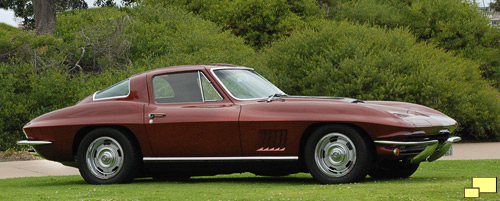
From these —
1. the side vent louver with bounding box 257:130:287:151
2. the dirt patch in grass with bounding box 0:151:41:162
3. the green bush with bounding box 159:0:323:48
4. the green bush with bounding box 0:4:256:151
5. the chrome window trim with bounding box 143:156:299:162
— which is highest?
the green bush with bounding box 159:0:323:48

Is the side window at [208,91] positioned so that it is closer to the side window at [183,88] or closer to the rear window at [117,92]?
the side window at [183,88]

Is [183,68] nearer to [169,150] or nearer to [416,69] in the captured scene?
[169,150]

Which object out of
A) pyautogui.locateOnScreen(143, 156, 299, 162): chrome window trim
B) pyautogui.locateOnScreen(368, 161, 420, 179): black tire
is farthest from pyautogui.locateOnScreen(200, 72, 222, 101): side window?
pyautogui.locateOnScreen(368, 161, 420, 179): black tire

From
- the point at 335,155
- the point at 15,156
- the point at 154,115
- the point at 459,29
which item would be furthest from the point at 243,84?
the point at 459,29

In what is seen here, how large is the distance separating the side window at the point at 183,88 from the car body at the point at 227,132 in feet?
0.04

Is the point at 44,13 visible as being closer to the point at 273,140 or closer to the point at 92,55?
the point at 92,55

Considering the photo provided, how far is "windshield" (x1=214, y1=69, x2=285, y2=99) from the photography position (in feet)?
30.7

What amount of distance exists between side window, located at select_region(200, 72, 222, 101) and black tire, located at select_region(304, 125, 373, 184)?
1.31 meters

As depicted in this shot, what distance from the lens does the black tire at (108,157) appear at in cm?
952

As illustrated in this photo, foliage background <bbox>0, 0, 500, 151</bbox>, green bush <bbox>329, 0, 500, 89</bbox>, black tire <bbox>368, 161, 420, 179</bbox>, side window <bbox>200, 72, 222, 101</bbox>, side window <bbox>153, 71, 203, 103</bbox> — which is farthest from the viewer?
green bush <bbox>329, 0, 500, 89</bbox>

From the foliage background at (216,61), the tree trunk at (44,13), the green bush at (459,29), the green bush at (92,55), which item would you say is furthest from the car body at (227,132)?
the green bush at (459,29)

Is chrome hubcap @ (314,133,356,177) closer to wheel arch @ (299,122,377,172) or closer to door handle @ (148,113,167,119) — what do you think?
wheel arch @ (299,122,377,172)

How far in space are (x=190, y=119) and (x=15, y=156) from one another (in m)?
10.6

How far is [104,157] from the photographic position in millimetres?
9688
